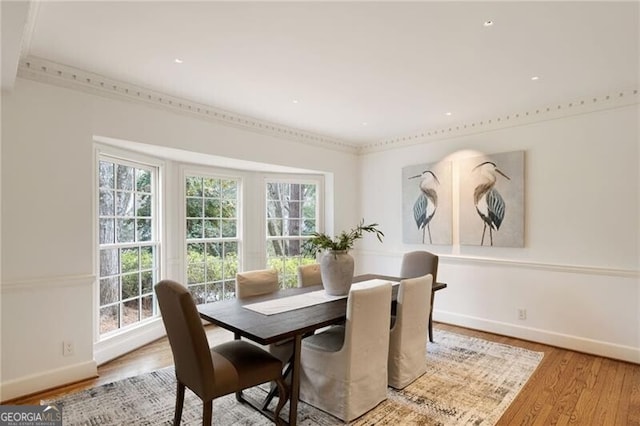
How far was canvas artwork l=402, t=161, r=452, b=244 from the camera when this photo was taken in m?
4.47

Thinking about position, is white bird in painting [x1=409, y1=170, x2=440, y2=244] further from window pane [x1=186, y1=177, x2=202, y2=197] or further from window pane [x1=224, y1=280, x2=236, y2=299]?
window pane [x1=186, y1=177, x2=202, y2=197]

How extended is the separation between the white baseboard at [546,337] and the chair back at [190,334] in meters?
3.43

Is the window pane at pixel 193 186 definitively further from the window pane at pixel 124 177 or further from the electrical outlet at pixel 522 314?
the electrical outlet at pixel 522 314

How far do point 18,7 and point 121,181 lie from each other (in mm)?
2118

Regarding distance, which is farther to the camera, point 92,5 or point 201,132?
point 201,132

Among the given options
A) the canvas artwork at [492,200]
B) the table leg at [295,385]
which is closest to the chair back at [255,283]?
the table leg at [295,385]

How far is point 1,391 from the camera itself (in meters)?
2.53

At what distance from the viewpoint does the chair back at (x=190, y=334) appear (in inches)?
74.3

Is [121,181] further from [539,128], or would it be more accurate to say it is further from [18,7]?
[539,128]

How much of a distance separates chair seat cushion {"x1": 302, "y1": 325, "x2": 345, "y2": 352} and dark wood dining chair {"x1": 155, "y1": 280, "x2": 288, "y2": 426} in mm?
380

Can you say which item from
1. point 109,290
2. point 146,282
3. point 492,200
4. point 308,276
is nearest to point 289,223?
point 308,276

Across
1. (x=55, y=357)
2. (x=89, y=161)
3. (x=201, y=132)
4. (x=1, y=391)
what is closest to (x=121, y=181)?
(x=89, y=161)

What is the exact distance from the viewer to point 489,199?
4113mm

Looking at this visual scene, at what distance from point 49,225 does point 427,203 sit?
13.1ft
